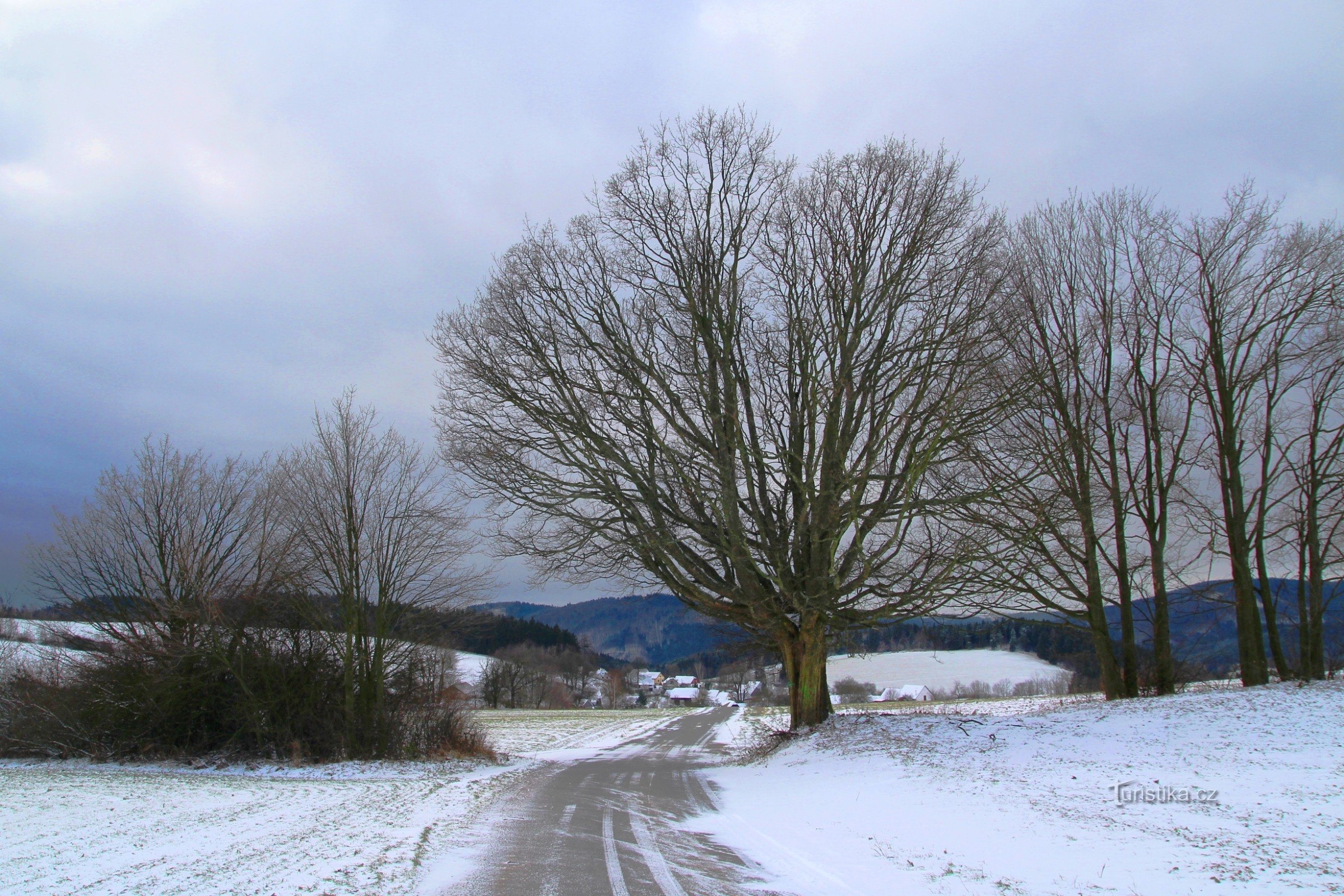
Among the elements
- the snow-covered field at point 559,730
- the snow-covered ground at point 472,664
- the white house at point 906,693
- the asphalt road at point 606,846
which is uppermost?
the asphalt road at point 606,846

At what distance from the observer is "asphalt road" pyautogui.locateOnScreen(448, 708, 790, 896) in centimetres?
599

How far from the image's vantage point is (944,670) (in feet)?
353

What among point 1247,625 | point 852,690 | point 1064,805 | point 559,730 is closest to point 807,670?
point 1064,805

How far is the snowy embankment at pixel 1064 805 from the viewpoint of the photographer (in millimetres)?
5930

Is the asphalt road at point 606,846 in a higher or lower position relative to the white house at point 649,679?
higher

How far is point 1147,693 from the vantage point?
20.6m

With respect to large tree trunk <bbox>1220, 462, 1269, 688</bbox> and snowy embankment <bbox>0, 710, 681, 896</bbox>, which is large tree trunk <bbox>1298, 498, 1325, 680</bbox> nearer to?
large tree trunk <bbox>1220, 462, 1269, 688</bbox>

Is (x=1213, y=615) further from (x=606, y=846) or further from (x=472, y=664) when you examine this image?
(x=472, y=664)

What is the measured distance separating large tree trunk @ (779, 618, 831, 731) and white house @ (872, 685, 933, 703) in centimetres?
8081

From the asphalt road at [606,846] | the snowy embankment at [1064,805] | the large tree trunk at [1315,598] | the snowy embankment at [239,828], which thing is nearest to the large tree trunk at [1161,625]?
the large tree trunk at [1315,598]

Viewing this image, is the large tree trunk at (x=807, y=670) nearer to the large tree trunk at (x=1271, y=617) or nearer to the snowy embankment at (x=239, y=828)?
the snowy embankment at (x=239, y=828)

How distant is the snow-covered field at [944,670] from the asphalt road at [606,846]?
88.8 m

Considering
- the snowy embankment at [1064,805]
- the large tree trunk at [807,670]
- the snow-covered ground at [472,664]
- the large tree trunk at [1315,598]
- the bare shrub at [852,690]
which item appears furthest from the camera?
the bare shrub at [852,690]

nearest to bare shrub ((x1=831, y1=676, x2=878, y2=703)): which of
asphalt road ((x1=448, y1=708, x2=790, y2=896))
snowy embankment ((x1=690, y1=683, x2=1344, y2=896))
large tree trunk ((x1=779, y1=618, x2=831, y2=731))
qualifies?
large tree trunk ((x1=779, y1=618, x2=831, y2=731))
